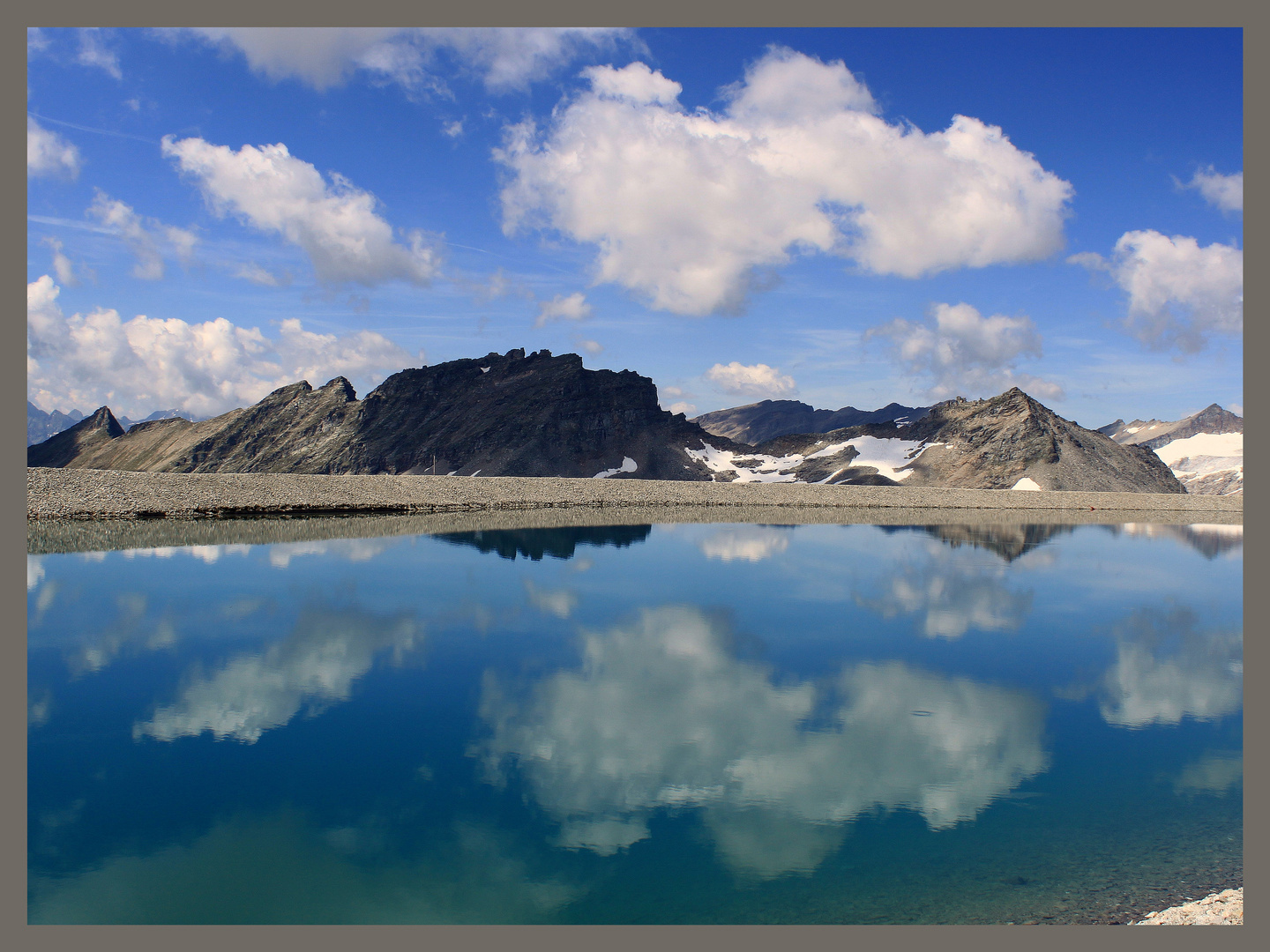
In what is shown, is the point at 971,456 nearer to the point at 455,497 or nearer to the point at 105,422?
the point at 455,497

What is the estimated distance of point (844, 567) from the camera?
30750 millimetres

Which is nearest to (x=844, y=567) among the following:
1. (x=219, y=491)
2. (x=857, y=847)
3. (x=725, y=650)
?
(x=725, y=650)

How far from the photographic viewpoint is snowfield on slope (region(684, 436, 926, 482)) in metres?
107

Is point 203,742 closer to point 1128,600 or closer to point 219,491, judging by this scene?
point 1128,600

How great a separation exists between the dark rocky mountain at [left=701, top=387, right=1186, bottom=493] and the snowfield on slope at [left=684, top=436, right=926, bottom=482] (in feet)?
0.45

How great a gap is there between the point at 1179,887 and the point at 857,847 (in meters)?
3.21

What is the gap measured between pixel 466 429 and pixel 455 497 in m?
57.5

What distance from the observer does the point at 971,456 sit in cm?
10219

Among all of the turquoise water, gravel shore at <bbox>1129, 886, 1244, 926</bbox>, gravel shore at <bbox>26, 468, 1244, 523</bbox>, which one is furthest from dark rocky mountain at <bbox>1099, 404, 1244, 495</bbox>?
gravel shore at <bbox>1129, 886, 1244, 926</bbox>

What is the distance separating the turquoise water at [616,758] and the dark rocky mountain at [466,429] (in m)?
85.1

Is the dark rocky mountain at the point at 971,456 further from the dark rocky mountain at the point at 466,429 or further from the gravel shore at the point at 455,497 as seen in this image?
the gravel shore at the point at 455,497

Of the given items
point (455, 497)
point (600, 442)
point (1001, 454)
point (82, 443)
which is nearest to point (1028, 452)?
point (1001, 454)

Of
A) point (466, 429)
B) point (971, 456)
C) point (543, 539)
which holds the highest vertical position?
point (466, 429)

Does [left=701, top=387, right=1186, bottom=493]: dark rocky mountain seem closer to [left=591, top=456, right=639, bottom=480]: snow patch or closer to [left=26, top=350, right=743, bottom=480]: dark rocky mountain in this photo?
[left=26, top=350, right=743, bottom=480]: dark rocky mountain
